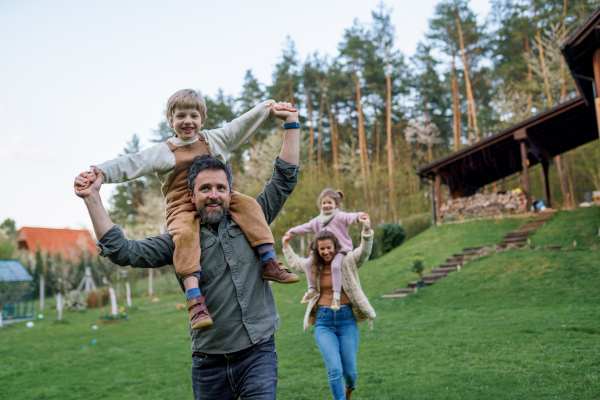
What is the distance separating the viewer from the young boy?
2299mm

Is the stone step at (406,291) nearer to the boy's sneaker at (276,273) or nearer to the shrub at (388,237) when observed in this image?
the shrub at (388,237)

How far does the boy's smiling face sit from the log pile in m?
19.6

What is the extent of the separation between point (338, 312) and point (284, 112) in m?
2.70

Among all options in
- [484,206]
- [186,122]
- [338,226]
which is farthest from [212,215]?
[484,206]

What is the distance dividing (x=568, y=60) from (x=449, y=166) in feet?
31.7

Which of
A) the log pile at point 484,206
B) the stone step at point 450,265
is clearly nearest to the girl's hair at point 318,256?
the stone step at point 450,265

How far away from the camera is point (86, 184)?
6.82 feet

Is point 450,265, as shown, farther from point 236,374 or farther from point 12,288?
point 12,288

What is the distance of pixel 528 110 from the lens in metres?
30.1

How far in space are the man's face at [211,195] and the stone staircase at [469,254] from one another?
1216cm

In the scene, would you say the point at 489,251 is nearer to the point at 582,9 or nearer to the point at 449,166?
the point at 449,166

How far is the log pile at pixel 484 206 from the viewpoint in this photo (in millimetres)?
19859

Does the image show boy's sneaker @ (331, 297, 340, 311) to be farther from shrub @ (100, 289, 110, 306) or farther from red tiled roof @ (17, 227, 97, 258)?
red tiled roof @ (17, 227, 97, 258)

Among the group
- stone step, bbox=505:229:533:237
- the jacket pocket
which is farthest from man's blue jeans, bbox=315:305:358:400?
stone step, bbox=505:229:533:237
